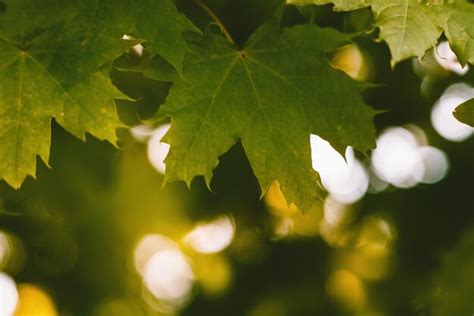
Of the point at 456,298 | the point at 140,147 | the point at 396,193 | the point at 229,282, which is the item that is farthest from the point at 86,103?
the point at 229,282

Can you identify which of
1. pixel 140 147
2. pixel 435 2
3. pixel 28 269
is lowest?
pixel 28 269

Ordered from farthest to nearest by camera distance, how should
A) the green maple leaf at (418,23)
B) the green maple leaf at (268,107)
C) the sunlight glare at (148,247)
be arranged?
the sunlight glare at (148,247), the green maple leaf at (268,107), the green maple leaf at (418,23)

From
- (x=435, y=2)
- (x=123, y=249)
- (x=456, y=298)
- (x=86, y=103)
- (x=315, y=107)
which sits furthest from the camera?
(x=123, y=249)

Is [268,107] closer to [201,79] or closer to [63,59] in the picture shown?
[201,79]

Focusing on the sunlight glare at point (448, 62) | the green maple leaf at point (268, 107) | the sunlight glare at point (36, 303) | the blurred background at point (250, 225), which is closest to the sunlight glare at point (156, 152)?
the blurred background at point (250, 225)

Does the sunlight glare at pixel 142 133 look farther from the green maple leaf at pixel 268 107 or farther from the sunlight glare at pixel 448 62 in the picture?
the green maple leaf at pixel 268 107

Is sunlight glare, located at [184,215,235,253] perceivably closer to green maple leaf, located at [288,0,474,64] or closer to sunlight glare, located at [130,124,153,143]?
sunlight glare, located at [130,124,153,143]

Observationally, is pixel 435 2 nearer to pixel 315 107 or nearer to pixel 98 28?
pixel 315 107
